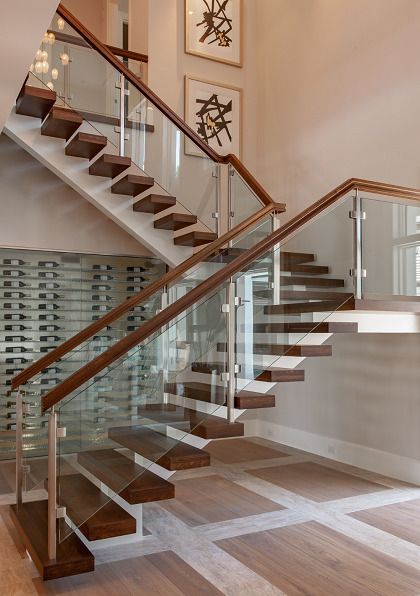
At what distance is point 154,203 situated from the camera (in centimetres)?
576

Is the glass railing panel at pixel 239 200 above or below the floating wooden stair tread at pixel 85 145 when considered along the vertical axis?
below

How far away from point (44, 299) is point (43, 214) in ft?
3.14

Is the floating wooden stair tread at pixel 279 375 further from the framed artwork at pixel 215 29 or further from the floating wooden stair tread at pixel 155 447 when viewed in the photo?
the framed artwork at pixel 215 29

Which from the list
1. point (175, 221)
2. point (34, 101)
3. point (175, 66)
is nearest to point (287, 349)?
point (175, 221)

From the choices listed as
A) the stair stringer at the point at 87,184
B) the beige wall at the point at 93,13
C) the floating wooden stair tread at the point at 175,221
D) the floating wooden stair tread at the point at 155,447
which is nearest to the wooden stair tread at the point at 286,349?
the floating wooden stair tread at the point at 155,447

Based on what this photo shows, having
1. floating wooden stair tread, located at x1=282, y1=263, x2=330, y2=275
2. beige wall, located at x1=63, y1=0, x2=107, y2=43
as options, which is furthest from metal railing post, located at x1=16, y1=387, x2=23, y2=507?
beige wall, located at x1=63, y1=0, x2=107, y2=43

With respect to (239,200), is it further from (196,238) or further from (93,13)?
(93,13)

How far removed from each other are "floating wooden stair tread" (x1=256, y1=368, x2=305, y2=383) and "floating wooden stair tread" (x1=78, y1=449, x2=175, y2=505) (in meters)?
1.03

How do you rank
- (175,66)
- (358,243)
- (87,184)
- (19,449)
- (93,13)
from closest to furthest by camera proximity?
(19,449), (358,243), (87,184), (175,66), (93,13)

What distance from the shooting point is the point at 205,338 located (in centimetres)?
393

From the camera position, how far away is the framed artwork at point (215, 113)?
7.50 m

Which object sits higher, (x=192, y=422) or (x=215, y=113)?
(x=215, y=113)

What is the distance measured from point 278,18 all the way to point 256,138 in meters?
1.45

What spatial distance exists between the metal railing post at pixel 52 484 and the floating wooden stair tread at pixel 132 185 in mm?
2798
